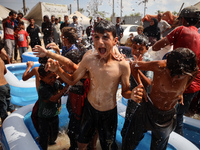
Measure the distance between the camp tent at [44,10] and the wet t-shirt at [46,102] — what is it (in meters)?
18.5

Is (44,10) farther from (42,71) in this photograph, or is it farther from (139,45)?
(139,45)

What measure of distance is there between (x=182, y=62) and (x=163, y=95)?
40 cm

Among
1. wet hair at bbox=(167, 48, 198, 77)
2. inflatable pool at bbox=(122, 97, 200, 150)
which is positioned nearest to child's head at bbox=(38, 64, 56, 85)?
wet hair at bbox=(167, 48, 198, 77)

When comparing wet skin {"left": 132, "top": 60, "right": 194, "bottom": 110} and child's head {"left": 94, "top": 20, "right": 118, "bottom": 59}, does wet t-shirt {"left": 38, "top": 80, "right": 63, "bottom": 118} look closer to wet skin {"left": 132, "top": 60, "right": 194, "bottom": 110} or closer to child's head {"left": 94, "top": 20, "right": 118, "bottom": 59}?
child's head {"left": 94, "top": 20, "right": 118, "bottom": 59}

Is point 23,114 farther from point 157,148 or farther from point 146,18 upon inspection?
point 146,18

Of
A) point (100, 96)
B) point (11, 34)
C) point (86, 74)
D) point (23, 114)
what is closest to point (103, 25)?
point (86, 74)

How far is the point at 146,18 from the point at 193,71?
4.34 m

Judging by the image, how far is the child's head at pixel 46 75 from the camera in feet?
7.19

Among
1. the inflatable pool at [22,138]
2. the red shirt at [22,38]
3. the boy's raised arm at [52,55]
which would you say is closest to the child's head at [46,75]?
the boy's raised arm at [52,55]

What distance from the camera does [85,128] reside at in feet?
6.03

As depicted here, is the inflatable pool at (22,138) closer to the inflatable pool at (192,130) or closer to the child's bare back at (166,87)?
the inflatable pool at (192,130)

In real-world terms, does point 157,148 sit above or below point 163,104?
below

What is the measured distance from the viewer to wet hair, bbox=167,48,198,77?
1.52 metres

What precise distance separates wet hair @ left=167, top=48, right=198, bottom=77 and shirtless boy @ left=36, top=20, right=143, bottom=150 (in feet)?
1.44
